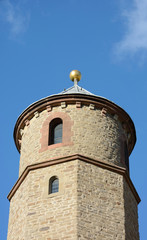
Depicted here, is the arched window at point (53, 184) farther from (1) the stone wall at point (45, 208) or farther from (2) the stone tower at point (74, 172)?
(1) the stone wall at point (45, 208)

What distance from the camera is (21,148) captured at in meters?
29.5

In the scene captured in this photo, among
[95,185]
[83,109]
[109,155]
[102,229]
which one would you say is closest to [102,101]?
[83,109]

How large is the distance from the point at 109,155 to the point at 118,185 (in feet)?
5.10

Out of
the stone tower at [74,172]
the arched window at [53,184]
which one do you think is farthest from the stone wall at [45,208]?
the arched window at [53,184]

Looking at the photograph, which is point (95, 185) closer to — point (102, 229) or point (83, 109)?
point (102, 229)

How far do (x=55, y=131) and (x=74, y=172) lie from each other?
3.20 m

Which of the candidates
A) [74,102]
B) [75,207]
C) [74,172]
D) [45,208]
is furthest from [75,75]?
[75,207]

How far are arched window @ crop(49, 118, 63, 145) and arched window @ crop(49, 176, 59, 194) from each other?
2204mm

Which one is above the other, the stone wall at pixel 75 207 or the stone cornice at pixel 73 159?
the stone cornice at pixel 73 159

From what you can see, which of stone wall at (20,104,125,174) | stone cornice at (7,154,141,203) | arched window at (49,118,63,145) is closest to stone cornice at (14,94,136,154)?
stone wall at (20,104,125,174)

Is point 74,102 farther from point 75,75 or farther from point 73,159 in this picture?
point 75,75

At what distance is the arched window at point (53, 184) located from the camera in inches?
1017

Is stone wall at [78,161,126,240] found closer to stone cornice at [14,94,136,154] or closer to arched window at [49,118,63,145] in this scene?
arched window at [49,118,63,145]

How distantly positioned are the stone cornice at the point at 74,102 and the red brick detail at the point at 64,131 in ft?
2.25
